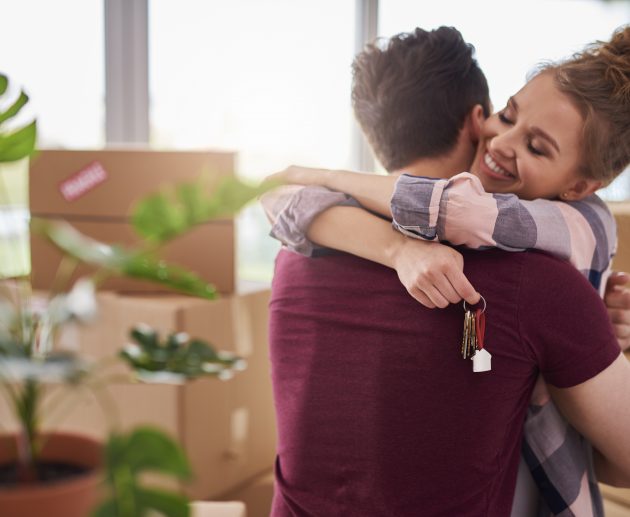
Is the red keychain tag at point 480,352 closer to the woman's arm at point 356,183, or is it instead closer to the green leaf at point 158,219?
the woman's arm at point 356,183

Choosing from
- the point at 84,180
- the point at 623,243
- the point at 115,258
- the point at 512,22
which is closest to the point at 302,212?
the point at 115,258

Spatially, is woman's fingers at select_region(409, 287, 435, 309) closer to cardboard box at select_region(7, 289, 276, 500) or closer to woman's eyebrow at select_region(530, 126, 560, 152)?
woman's eyebrow at select_region(530, 126, 560, 152)

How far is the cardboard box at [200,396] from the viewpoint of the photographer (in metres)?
1.61

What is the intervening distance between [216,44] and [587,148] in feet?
5.83

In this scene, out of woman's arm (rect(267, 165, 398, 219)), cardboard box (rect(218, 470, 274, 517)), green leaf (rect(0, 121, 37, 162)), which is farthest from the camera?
cardboard box (rect(218, 470, 274, 517))

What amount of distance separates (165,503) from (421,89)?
33.8 inches

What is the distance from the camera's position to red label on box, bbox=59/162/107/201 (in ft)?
5.52

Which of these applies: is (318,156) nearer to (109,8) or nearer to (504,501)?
(109,8)

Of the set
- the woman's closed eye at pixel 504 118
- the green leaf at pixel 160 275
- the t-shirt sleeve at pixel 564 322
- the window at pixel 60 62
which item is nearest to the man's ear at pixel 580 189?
the woman's closed eye at pixel 504 118

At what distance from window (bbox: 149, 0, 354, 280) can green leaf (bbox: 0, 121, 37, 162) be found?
137cm

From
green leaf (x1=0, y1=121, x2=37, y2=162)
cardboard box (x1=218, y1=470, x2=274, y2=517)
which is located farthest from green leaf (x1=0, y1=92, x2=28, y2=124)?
cardboard box (x1=218, y1=470, x2=274, y2=517)

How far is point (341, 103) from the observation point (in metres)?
3.22

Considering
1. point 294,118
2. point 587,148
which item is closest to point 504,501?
point 587,148

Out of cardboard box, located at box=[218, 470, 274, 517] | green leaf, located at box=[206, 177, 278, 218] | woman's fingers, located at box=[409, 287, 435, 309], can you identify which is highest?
green leaf, located at box=[206, 177, 278, 218]
